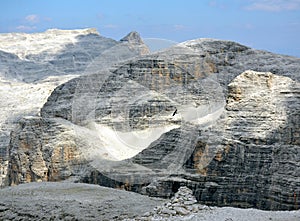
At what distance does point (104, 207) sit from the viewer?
17.5 m

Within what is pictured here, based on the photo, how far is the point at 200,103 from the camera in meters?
35.3

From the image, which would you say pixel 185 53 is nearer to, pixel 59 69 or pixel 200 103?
pixel 200 103

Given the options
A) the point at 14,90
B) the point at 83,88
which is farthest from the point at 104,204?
the point at 14,90

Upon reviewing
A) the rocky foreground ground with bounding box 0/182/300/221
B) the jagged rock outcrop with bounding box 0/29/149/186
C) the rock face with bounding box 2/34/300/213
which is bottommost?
the rocky foreground ground with bounding box 0/182/300/221

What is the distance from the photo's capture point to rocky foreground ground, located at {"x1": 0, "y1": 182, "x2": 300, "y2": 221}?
15.5 m

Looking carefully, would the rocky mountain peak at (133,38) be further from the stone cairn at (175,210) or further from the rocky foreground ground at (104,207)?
the stone cairn at (175,210)

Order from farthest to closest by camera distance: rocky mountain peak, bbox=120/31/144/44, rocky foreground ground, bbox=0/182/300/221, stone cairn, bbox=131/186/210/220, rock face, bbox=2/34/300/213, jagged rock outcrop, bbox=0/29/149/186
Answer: rocky mountain peak, bbox=120/31/144/44, jagged rock outcrop, bbox=0/29/149/186, rock face, bbox=2/34/300/213, rocky foreground ground, bbox=0/182/300/221, stone cairn, bbox=131/186/210/220

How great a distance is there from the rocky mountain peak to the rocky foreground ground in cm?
5736

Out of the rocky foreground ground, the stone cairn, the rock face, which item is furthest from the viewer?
the rock face

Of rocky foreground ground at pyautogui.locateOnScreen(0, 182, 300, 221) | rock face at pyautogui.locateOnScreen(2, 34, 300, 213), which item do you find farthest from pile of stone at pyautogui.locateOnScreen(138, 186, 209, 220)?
rock face at pyautogui.locateOnScreen(2, 34, 300, 213)

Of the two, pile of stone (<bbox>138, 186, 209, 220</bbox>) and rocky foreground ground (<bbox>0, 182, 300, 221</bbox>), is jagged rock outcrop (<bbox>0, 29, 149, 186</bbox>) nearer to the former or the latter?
rocky foreground ground (<bbox>0, 182, 300, 221</bbox>)

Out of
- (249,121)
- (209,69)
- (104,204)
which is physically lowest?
(104,204)

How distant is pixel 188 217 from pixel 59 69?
217ft

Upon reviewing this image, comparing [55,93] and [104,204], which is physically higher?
[55,93]
